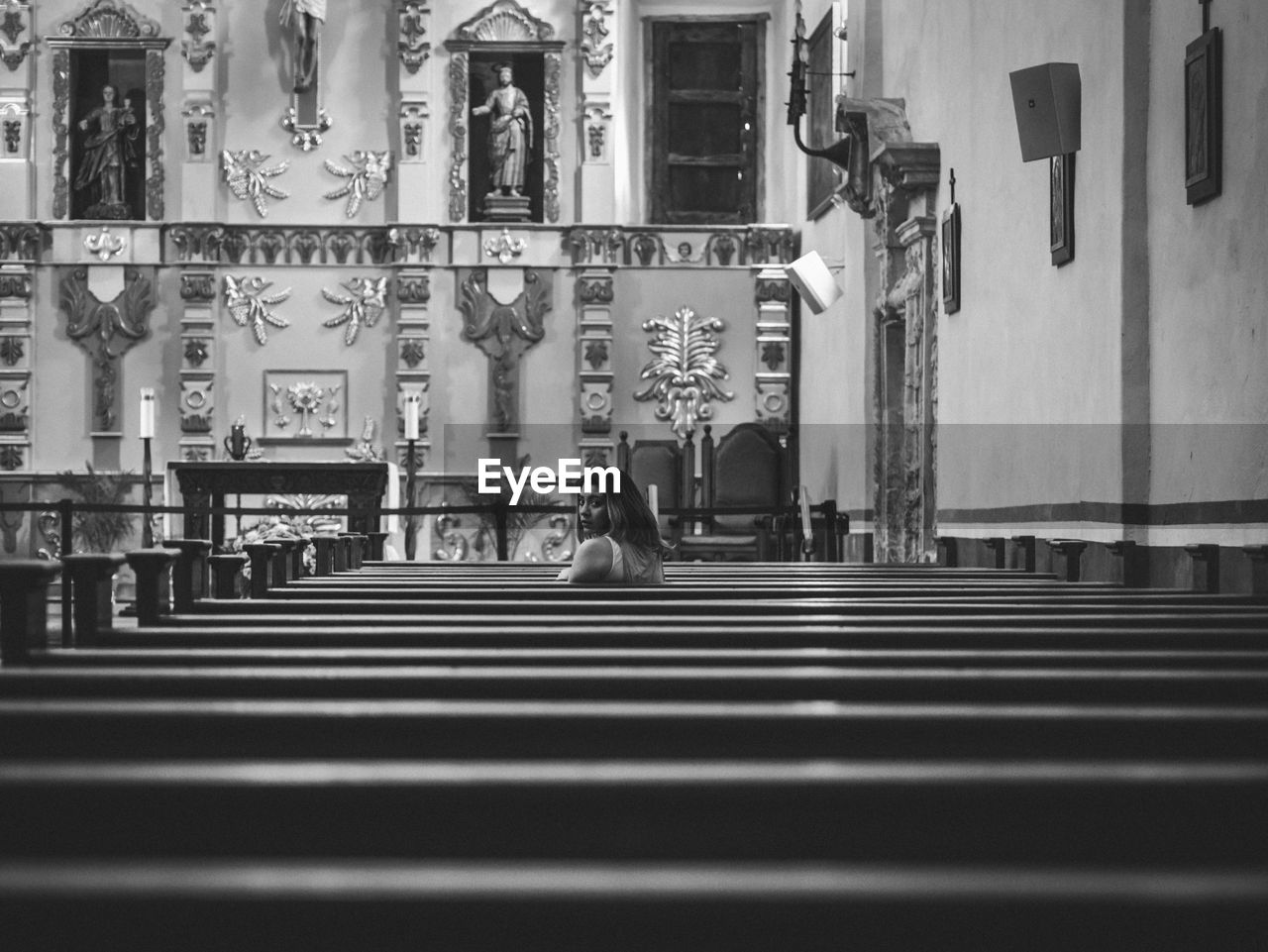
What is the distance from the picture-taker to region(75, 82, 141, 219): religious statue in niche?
44.8 feet

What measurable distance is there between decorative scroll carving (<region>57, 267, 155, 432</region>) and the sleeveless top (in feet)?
29.2

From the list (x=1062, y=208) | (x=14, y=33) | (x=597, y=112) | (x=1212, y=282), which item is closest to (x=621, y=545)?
(x=1212, y=282)

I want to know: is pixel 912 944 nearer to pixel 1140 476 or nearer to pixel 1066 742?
pixel 1066 742

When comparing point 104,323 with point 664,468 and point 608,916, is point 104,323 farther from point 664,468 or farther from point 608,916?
point 608,916

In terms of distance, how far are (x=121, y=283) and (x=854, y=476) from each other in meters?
6.51

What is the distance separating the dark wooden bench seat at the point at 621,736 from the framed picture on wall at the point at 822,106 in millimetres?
10027

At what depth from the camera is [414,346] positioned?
13.6 metres

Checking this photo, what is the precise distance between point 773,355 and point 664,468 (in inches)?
56.8

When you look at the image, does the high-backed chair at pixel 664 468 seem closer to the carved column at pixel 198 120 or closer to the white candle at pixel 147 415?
the white candle at pixel 147 415

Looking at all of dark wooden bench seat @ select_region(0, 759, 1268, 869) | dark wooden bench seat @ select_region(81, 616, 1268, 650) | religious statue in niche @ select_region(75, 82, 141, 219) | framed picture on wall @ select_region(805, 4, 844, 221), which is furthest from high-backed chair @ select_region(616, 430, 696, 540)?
dark wooden bench seat @ select_region(0, 759, 1268, 869)

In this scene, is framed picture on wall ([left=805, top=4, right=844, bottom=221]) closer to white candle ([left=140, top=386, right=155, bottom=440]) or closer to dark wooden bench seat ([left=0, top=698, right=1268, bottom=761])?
white candle ([left=140, top=386, right=155, bottom=440])

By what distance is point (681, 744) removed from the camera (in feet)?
6.87

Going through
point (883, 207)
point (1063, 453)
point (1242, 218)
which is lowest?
point (1063, 453)

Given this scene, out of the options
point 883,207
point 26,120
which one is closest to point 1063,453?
point 883,207
